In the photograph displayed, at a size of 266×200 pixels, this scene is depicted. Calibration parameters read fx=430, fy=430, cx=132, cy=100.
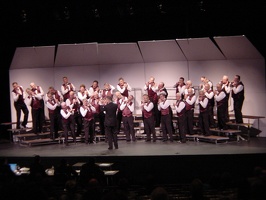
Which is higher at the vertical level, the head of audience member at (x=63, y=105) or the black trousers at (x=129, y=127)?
the head of audience member at (x=63, y=105)

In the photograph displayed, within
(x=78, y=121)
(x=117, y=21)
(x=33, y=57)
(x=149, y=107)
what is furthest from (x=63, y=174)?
(x=117, y=21)

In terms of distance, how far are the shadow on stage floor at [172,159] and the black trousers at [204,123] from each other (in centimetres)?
102

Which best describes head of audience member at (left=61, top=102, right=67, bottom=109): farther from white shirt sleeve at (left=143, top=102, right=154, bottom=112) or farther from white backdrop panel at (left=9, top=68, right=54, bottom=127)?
white shirt sleeve at (left=143, top=102, right=154, bottom=112)

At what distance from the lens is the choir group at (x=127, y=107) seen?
13.5 m

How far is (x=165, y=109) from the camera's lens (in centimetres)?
1353

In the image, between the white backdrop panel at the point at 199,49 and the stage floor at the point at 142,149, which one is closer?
the stage floor at the point at 142,149

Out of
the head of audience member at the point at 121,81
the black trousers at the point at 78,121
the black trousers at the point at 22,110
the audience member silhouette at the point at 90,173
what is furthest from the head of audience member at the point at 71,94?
the audience member silhouette at the point at 90,173

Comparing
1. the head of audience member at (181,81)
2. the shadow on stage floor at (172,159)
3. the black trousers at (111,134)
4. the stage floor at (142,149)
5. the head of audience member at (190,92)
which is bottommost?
the shadow on stage floor at (172,159)

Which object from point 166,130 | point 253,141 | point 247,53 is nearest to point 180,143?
point 166,130

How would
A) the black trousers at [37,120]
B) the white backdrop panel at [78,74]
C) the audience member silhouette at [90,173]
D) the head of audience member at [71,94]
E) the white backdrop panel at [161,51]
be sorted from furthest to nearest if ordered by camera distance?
1. the white backdrop panel at [78,74]
2. the white backdrop panel at [161,51]
3. the black trousers at [37,120]
4. the head of audience member at [71,94]
5. the audience member silhouette at [90,173]

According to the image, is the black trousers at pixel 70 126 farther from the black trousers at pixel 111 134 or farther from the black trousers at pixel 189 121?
the black trousers at pixel 189 121

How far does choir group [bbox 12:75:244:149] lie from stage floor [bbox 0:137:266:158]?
41 cm

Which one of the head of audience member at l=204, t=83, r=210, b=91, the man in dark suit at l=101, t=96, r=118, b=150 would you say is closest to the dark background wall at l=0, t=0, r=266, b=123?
the head of audience member at l=204, t=83, r=210, b=91

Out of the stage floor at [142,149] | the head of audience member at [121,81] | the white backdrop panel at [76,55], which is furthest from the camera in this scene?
the white backdrop panel at [76,55]
